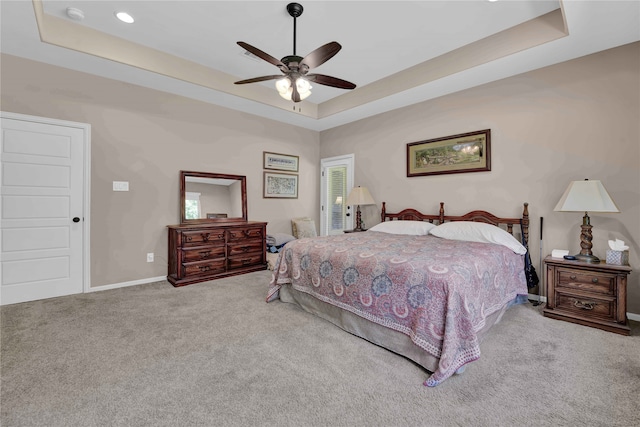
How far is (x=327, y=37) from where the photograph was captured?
124 inches

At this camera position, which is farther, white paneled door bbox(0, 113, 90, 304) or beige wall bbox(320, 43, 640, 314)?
white paneled door bbox(0, 113, 90, 304)

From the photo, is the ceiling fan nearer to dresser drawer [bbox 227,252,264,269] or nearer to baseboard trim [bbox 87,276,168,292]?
dresser drawer [bbox 227,252,264,269]

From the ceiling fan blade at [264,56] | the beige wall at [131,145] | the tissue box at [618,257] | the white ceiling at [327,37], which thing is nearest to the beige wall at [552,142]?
the white ceiling at [327,37]

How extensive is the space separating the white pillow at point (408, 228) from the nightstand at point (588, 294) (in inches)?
51.5

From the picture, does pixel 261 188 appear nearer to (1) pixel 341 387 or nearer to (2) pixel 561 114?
(1) pixel 341 387

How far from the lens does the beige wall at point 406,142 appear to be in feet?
9.27

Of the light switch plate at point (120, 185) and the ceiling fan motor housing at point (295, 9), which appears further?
the light switch plate at point (120, 185)

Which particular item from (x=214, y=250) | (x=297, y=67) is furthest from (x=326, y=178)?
(x=297, y=67)

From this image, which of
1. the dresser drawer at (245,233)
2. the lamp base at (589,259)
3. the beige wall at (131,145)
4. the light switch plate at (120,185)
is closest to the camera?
the lamp base at (589,259)

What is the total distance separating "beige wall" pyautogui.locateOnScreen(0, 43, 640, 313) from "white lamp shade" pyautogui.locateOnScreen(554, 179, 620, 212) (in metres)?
0.43

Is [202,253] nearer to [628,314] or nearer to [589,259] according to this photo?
[589,259]

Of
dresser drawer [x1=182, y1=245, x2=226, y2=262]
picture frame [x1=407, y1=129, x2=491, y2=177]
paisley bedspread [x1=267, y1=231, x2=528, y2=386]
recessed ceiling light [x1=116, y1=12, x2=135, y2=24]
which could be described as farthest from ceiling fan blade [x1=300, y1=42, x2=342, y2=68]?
dresser drawer [x1=182, y1=245, x2=226, y2=262]

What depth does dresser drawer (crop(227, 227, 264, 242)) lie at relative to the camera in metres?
4.27

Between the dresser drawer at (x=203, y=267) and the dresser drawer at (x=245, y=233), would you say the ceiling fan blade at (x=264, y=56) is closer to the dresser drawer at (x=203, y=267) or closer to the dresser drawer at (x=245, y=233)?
the dresser drawer at (x=245, y=233)
